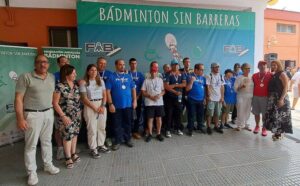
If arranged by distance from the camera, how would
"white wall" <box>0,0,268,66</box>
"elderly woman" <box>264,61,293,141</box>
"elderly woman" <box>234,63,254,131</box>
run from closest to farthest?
1. "elderly woman" <box>264,61,293,141</box>
2. "elderly woman" <box>234,63,254,131</box>
3. "white wall" <box>0,0,268,66</box>

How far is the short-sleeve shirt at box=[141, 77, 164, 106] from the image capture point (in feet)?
11.2

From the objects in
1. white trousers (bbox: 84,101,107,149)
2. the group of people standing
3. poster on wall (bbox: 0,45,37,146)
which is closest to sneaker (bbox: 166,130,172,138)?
the group of people standing

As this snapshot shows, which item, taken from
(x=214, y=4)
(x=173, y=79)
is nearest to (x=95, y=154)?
(x=173, y=79)

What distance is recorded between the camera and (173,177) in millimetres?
2330

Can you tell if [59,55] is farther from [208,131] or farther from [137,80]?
[208,131]

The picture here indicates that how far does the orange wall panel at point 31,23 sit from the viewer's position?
4125 millimetres

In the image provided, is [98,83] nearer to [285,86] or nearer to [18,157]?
[18,157]

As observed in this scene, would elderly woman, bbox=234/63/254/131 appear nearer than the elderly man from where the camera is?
No

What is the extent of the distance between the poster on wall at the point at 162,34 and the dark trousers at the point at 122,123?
1.51m

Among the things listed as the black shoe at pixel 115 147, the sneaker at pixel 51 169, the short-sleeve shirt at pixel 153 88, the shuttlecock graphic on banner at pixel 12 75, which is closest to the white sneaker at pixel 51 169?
the sneaker at pixel 51 169

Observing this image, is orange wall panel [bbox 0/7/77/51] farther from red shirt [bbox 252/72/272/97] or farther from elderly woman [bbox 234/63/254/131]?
red shirt [bbox 252/72/272/97]

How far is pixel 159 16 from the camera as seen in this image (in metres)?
4.35

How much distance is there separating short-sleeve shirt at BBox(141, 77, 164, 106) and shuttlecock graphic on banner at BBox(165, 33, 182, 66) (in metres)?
1.35

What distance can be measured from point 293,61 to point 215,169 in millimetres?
15111
